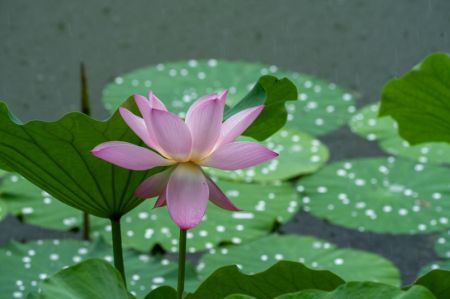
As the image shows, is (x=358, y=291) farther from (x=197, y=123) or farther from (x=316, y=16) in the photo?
(x=316, y=16)

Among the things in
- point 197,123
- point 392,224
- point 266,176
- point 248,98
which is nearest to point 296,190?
point 266,176

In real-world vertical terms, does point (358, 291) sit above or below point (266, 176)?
above

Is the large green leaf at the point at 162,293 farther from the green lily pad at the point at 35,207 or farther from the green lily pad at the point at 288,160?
the green lily pad at the point at 288,160

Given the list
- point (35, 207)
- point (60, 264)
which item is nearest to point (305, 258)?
point (60, 264)

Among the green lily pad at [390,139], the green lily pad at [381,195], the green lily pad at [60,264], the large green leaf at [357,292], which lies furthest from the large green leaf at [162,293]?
the green lily pad at [390,139]

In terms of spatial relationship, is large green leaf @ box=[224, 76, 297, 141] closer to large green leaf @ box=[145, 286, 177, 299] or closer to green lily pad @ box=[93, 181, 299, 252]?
large green leaf @ box=[145, 286, 177, 299]

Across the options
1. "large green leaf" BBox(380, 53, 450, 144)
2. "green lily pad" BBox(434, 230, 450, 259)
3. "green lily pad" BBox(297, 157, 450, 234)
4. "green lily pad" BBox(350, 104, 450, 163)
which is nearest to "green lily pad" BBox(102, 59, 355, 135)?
"green lily pad" BBox(350, 104, 450, 163)
